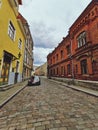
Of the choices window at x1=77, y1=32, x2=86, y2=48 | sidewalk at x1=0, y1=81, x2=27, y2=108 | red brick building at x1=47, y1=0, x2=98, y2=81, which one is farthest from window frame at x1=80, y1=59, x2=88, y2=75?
sidewalk at x1=0, y1=81, x2=27, y2=108

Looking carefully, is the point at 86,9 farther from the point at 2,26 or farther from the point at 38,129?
the point at 38,129

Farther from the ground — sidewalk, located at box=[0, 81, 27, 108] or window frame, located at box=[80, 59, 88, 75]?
window frame, located at box=[80, 59, 88, 75]

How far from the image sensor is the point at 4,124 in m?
3.66

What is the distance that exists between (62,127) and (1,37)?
8.94 meters

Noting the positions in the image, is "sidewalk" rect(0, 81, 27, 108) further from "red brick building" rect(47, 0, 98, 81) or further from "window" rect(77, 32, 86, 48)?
"window" rect(77, 32, 86, 48)

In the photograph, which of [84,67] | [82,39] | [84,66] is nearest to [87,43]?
[82,39]

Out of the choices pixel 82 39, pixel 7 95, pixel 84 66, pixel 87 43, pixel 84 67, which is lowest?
pixel 7 95

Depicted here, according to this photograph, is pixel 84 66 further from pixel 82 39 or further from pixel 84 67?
pixel 82 39

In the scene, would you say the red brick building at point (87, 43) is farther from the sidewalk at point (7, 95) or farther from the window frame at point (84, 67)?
the sidewalk at point (7, 95)

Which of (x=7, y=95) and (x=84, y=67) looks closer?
(x=7, y=95)

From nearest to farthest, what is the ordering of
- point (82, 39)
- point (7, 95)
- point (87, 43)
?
1. point (7, 95)
2. point (87, 43)
3. point (82, 39)

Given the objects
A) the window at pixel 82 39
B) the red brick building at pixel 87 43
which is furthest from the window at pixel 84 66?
the window at pixel 82 39

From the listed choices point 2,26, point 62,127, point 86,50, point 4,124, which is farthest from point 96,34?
point 4,124

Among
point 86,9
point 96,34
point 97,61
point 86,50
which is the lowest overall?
point 97,61
